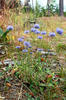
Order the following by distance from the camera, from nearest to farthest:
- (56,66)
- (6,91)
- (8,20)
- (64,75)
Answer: (6,91)
(64,75)
(56,66)
(8,20)

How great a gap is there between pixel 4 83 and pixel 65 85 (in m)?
0.49

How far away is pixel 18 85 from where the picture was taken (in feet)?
4.37

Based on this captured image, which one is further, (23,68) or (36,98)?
(23,68)

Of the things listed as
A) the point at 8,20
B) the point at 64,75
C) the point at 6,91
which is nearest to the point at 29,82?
the point at 6,91

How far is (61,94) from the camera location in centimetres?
119

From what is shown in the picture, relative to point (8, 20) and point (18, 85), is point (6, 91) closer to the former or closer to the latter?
point (18, 85)

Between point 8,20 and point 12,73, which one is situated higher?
point 8,20

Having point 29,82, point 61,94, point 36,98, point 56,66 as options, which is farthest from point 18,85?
point 56,66

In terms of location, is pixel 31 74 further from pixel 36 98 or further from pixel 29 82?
pixel 36 98

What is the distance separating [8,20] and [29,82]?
1.86 metres

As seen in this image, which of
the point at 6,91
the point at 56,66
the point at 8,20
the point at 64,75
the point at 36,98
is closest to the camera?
the point at 36,98

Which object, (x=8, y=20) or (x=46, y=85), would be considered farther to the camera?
(x=8, y=20)

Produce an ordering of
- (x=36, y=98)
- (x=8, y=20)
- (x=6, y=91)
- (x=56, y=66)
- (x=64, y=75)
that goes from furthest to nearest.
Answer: (x=8, y=20) → (x=56, y=66) → (x=64, y=75) → (x=6, y=91) → (x=36, y=98)

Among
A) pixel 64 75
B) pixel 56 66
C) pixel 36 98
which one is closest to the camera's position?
pixel 36 98
